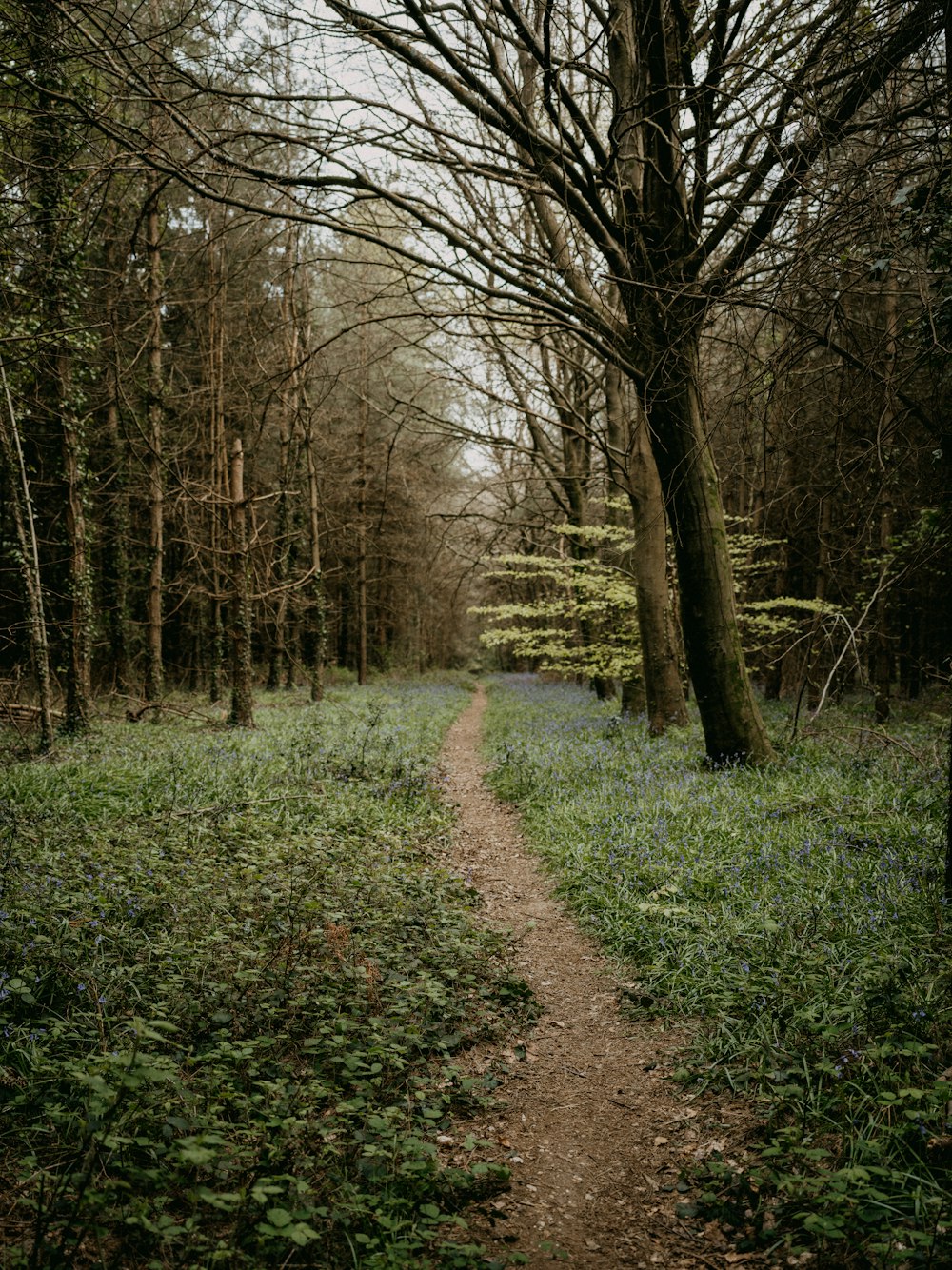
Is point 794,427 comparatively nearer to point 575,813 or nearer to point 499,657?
point 575,813

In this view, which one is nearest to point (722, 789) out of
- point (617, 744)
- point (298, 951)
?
point (617, 744)

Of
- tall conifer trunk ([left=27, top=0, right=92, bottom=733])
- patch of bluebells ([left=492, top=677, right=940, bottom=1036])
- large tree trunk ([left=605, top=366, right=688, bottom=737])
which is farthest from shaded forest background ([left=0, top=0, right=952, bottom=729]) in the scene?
patch of bluebells ([left=492, top=677, right=940, bottom=1036])

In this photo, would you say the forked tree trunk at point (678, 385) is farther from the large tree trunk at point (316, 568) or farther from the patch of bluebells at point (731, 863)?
the large tree trunk at point (316, 568)

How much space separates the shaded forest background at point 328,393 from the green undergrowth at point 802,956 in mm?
1536

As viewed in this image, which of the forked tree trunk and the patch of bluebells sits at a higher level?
the forked tree trunk

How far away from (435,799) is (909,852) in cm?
536

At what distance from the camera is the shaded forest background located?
455 centimetres

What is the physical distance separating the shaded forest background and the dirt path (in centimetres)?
236

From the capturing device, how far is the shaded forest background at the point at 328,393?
455 centimetres

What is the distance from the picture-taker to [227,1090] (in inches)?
113

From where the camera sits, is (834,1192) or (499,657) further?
(499,657)

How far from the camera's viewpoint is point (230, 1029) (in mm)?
3537

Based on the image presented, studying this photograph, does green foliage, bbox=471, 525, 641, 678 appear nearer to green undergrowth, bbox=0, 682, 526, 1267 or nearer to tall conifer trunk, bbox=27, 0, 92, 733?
tall conifer trunk, bbox=27, 0, 92, 733

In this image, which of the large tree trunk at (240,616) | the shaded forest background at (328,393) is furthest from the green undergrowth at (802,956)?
the large tree trunk at (240,616)
